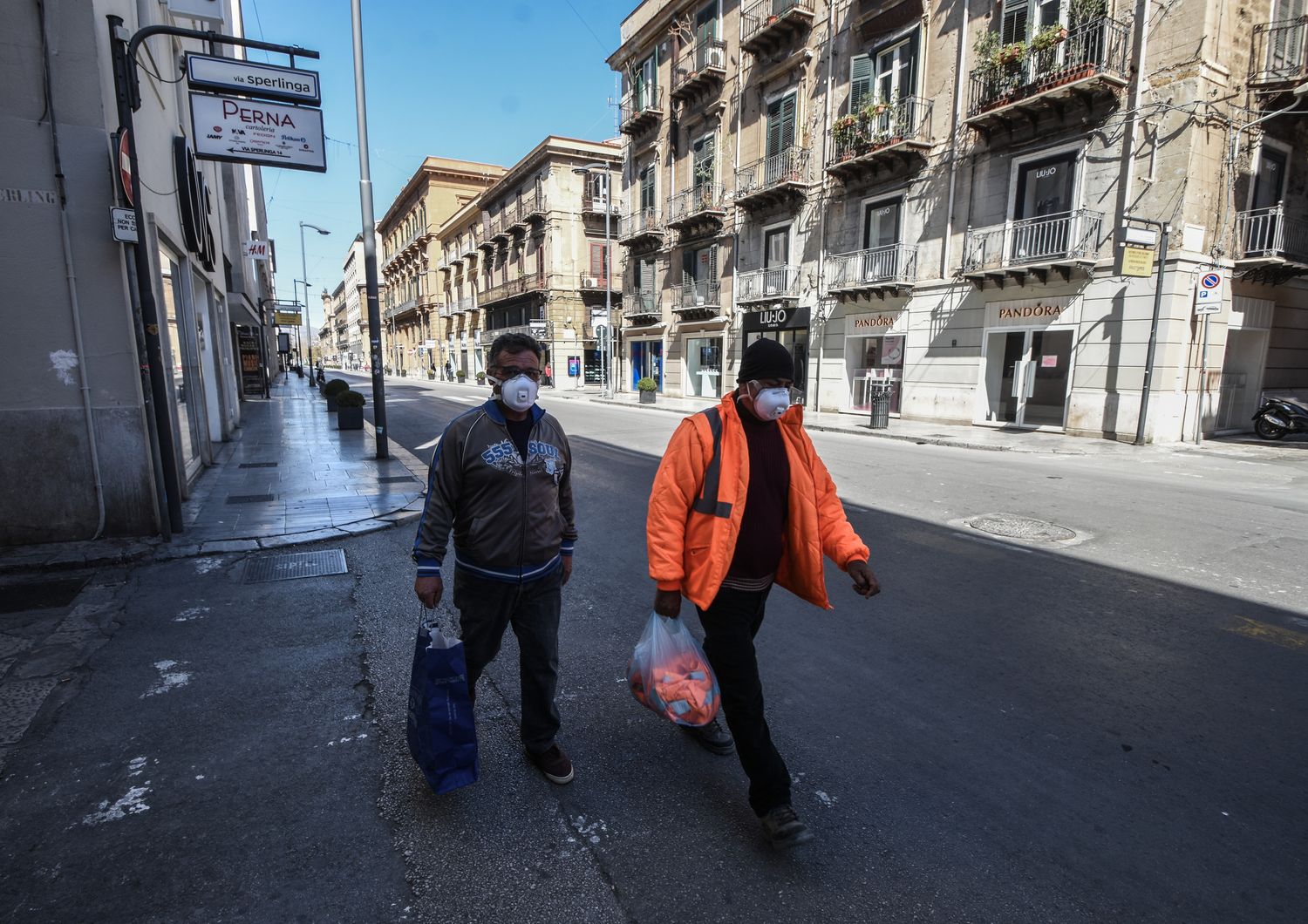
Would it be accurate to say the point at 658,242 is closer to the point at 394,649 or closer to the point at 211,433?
the point at 211,433

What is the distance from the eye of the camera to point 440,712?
2576 mm

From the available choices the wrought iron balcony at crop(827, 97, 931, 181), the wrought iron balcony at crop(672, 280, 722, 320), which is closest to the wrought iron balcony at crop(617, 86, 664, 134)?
the wrought iron balcony at crop(672, 280, 722, 320)

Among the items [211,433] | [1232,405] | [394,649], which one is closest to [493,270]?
[211,433]

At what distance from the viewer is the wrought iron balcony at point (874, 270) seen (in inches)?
731

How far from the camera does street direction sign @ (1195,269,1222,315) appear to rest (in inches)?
521

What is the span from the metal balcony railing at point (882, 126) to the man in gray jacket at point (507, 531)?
18275mm

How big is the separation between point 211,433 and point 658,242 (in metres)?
Answer: 21.8

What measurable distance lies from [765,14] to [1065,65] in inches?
473

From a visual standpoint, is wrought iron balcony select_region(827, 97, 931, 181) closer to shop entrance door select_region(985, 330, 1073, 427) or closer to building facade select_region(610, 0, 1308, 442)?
building facade select_region(610, 0, 1308, 442)

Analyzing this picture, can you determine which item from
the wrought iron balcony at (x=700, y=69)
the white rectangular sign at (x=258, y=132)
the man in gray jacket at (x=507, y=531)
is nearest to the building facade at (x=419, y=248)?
the wrought iron balcony at (x=700, y=69)

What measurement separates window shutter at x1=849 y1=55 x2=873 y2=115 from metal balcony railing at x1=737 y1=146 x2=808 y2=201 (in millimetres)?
2251

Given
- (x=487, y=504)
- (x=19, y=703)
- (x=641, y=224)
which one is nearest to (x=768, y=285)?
(x=641, y=224)

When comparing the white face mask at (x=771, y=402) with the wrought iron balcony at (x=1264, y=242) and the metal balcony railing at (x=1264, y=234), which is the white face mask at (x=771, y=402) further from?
the metal balcony railing at (x=1264, y=234)

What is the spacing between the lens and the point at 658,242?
30.3m
